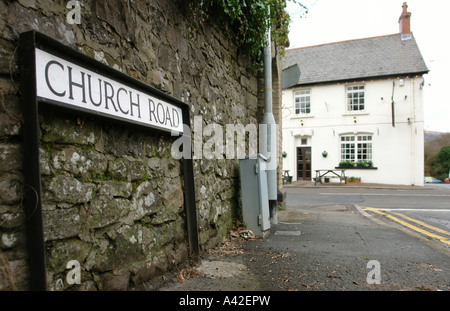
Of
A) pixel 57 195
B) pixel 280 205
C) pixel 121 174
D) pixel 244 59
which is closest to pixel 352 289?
pixel 121 174

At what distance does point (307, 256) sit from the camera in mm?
3729

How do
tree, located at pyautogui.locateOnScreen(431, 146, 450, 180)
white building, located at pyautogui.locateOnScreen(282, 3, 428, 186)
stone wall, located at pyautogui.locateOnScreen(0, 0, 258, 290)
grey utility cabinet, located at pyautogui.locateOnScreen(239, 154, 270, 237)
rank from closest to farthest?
stone wall, located at pyautogui.locateOnScreen(0, 0, 258, 290) < grey utility cabinet, located at pyautogui.locateOnScreen(239, 154, 270, 237) < white building, located at pyautogui.locateOnScreen(282, 3, 428, 186) < tree, located at pyautogui.locateOnScreen(431, 146, 450, 180)

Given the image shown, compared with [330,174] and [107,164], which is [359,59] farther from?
[107,164]

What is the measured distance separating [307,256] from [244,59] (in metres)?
3.49

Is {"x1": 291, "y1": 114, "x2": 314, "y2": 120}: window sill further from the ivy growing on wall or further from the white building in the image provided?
the ivy growing on wall

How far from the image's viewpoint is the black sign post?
1603 mm

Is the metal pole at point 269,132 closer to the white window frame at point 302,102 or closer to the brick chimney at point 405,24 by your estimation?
the white window frame at point 302,102

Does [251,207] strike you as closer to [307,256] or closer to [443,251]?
[307,256]

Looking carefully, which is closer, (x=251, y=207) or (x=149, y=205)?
(x=149, y=205)

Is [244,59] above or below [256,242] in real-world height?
above

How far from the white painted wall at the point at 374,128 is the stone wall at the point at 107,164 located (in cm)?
1599

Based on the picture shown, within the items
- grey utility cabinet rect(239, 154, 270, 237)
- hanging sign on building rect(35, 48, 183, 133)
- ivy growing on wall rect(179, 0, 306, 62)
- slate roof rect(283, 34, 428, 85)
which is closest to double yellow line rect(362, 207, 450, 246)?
grey utility cabinet rect(239, 154, 270, 237)

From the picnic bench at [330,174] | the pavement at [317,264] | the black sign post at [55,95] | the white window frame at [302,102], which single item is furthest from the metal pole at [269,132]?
the white window frame at [302,102]

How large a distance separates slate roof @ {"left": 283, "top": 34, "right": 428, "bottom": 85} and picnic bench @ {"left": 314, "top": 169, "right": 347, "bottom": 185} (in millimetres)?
Result: 5659
